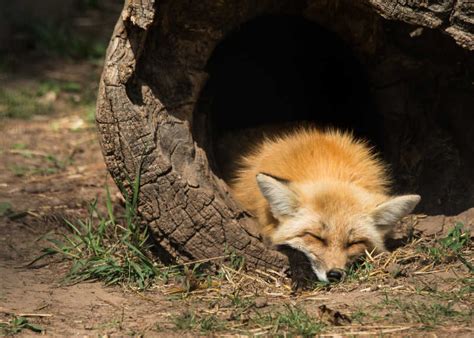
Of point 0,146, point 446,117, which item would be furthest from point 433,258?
point 0,146

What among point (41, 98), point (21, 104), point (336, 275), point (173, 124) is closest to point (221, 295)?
point (336, 275)

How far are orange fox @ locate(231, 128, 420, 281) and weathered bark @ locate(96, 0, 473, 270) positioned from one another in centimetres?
28

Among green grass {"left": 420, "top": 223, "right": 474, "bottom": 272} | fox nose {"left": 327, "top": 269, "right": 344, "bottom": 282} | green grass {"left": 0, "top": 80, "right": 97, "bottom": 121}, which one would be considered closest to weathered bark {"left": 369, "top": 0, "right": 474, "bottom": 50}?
green grass {"left": 420, "top": 223, "right": 474, "bottom": 272}

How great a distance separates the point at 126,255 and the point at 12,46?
6517 mm

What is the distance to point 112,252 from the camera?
5.57m

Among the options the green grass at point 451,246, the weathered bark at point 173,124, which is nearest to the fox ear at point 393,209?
the green grass at point 451,246

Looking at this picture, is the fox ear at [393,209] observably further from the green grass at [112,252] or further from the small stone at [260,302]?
the green grass at [112,252]

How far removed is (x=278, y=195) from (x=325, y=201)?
1.19 ft

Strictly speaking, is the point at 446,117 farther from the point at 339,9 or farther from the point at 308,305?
the point at 308,305

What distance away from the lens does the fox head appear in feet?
17.8

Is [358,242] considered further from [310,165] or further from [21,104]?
[21,104]

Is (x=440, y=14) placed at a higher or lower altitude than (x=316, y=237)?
higher

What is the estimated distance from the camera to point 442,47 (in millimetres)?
6137

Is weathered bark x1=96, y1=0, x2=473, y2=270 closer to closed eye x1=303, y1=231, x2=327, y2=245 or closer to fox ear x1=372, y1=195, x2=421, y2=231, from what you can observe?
closed eye x1=303, y1=231, x2=327, y2=245
